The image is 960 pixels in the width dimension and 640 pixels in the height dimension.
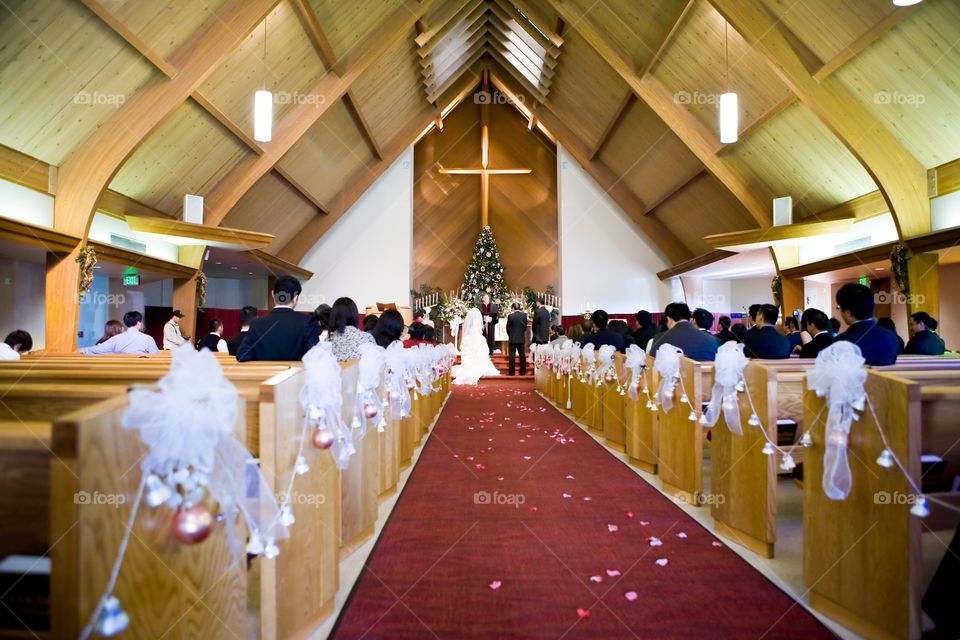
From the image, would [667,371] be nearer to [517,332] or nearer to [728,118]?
[728,118]

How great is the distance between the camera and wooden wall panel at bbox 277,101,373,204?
32.0ft

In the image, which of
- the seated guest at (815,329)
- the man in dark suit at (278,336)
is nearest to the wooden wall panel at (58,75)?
the man in dark suit at (278,336)

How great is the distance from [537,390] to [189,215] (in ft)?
17.8

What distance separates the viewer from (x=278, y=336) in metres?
3.27

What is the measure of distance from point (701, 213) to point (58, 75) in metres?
9.26

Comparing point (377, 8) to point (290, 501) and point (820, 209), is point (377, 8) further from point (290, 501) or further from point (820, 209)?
point (290, 501)

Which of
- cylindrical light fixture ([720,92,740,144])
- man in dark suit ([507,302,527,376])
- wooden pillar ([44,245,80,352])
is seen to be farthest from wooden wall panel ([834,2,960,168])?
wooden pillar ([44,245,80,352])

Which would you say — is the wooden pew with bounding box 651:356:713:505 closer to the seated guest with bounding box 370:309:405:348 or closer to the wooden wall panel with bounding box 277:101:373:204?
the seated guest with bounding box 370:309:405:348

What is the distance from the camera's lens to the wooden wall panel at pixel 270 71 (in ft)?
23.0

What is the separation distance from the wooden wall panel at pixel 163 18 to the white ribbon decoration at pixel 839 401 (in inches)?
234

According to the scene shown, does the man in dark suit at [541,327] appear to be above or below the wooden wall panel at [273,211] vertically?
below

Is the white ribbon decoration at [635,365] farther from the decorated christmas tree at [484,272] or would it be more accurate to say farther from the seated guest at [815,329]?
the decorated christmas tree at [484,272]

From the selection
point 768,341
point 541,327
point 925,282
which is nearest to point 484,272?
point 541,327

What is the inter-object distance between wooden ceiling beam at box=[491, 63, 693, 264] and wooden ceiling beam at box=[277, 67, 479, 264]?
253 centimetres
